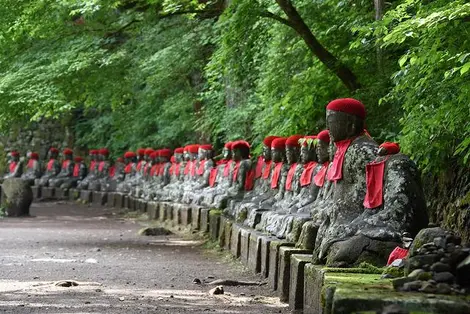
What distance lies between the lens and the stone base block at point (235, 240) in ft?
45.3

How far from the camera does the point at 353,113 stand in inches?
336

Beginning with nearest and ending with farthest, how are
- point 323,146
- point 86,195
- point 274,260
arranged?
point 274,260, point 323,146, point 86,195

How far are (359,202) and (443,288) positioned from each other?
285 centimetres

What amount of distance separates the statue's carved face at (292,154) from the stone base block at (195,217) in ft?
19.8

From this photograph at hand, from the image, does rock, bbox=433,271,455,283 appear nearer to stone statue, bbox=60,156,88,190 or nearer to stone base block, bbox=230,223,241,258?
stone base block, bbox=230,223,241,258

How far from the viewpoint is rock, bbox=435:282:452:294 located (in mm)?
5391

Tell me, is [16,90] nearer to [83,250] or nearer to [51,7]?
[51,7]

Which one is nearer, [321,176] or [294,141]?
[321,176]

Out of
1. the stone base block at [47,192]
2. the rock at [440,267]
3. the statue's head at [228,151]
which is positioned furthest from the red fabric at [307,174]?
the stone base block at [47,192]

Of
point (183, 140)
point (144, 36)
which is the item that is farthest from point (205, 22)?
point (183, 140)

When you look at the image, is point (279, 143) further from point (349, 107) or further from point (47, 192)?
point (47, 192)

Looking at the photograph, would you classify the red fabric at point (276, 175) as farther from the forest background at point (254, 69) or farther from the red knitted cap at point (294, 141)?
the red knitted cap at point (294, 141)

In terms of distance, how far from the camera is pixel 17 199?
82.9ft

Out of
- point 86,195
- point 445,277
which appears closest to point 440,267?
point 445,277
